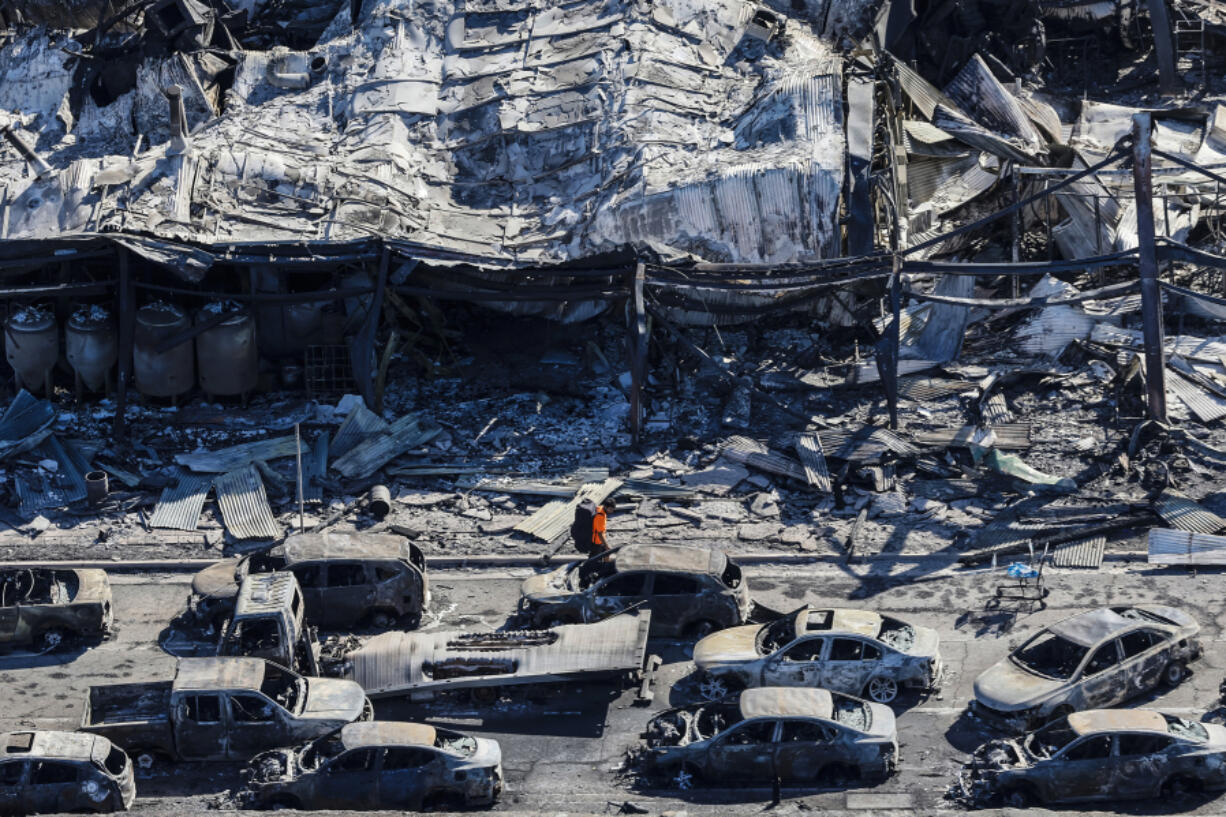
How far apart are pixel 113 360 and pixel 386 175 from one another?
598 centimetres

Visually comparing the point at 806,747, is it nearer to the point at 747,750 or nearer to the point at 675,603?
the point at 747,750

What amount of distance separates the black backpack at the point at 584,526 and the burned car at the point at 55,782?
7703mm

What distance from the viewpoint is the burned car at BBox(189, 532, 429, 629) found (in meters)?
24.4

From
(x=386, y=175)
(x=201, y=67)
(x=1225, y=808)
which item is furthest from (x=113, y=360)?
(x=1225, y=808)

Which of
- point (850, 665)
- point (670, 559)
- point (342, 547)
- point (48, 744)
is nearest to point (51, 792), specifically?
point (48, 744)

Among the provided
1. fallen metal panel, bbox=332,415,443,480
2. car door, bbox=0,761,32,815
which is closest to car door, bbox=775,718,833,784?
car door, bbox=0,761,32,815

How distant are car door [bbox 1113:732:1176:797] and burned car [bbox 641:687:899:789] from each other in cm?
248

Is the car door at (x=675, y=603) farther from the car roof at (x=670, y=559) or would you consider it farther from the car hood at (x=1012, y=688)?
the car hood at (x=1012, y=688)

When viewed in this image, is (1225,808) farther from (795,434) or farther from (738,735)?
(795,434)

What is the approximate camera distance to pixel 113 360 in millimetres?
30562

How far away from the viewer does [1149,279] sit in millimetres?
28375

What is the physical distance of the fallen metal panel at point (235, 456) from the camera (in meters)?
28.8

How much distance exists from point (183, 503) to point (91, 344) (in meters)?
3.92

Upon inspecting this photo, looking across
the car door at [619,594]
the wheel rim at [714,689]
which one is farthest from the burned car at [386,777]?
the car door at [619,594]
